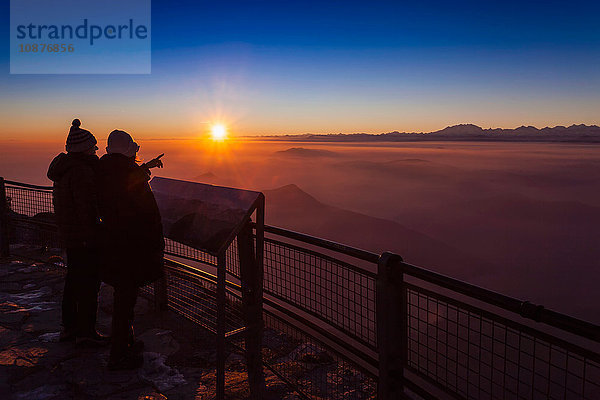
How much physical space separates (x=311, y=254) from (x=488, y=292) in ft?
4.96

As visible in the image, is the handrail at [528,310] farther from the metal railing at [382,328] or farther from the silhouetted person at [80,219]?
the silhouetted person at [80,219]

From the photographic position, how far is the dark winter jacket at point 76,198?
13.0ft

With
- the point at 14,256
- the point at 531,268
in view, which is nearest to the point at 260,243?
the point at 14,256

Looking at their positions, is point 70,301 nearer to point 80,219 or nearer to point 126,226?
point 80,219

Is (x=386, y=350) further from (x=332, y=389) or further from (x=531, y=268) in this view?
(x=531, y=268)

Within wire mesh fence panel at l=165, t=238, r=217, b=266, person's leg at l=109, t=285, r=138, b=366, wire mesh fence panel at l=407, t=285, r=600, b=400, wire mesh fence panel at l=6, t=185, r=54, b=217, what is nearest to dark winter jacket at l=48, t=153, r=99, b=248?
person's leg at l=109, t=285, r=138, b=366

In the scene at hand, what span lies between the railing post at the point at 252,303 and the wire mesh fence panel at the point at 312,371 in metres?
0.33

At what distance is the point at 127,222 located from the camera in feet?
11.8

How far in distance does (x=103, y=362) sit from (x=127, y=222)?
5.31 feet

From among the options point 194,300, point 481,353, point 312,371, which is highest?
point 194,300

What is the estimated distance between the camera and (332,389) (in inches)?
165

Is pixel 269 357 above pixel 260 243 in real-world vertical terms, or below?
below

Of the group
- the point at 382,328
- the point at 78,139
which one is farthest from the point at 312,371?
the point at 78,139

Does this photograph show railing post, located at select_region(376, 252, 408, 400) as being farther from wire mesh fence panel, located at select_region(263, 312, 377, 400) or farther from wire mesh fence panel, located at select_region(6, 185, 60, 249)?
wire mesh fence panel, located at select_region(6, 185, 60, 249)
